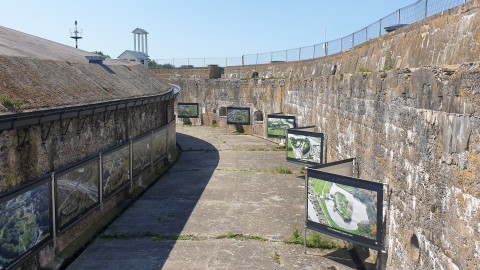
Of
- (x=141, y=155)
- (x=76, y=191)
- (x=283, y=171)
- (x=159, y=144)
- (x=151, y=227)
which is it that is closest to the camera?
(x=76, y=191)

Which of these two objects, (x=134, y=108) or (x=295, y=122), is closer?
(x=134, y=108)

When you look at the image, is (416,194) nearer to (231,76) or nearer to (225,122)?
(225,122)

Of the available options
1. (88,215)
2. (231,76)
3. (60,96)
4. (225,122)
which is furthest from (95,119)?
(231,76)

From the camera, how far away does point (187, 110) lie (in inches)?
1092

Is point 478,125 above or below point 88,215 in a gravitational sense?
above

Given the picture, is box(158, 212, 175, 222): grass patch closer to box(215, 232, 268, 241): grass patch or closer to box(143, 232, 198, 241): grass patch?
box(143, 232, 198, 241): grass patch

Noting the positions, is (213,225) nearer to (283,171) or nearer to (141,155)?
(141,155)

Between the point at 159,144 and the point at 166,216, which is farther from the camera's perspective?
the point at 159,144

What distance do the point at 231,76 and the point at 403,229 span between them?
23.6m

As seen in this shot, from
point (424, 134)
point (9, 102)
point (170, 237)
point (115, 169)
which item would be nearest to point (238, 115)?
point (115, 169)

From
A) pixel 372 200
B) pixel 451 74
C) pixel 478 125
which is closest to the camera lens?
pixel 478 125

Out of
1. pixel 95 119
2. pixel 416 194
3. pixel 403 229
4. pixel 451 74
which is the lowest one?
pixel 403 229

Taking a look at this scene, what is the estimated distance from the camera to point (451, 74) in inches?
179

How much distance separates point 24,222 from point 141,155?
19.0 ft
